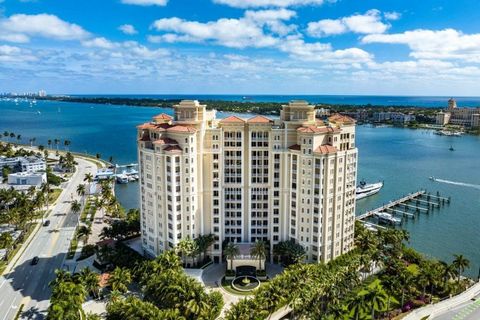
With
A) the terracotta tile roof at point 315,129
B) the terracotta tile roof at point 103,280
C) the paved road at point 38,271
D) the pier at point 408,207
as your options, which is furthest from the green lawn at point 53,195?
the pier at point 408,207

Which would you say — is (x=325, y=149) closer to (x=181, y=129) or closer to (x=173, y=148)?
(x=181, y=129)

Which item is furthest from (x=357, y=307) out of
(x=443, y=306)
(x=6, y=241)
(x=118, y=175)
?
(x=118, y=175)

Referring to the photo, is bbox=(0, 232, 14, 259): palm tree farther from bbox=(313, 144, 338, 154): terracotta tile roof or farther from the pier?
the pier

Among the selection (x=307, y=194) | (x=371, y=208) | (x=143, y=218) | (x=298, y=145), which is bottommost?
(x=371, y=208)

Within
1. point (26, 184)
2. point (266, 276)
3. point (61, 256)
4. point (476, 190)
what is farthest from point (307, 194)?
point (26, 184)

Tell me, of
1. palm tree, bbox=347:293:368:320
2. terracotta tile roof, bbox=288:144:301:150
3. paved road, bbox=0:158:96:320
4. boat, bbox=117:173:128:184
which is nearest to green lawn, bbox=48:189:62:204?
paved road, bbox=0:158:96:320

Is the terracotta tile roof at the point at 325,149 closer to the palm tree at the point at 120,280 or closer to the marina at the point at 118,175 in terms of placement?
the palm tree at the point at 120,280

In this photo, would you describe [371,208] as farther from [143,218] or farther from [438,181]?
[143,218]
